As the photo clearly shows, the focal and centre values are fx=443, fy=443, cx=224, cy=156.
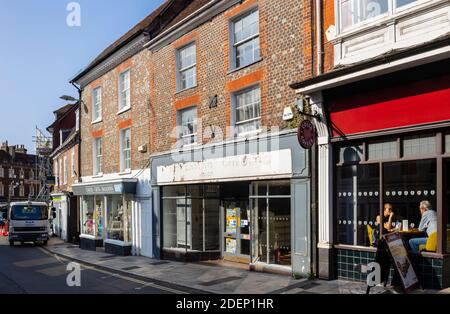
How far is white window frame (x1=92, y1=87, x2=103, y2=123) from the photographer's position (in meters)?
21.9

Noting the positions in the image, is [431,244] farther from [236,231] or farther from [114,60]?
[114,60]

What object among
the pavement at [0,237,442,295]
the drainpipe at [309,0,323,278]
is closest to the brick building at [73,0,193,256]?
the pavement at [0,237,442,295]

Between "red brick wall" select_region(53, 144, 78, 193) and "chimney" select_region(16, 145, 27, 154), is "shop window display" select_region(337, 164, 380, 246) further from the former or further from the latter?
"chimney" select_region(16, 145, 27, 154)

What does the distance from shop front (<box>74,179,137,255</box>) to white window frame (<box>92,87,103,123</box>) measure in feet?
11.5

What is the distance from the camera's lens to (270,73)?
12000mm

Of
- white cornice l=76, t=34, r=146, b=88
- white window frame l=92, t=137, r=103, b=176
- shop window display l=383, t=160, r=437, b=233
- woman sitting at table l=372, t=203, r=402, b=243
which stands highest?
white cornice l=76, t=34, r=146, b=88

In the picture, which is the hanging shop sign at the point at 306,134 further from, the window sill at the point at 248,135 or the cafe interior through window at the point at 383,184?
the window sill at the point at 248,135

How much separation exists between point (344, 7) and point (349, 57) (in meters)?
1.24

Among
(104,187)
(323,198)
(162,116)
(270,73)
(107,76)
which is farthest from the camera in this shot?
(107,76)

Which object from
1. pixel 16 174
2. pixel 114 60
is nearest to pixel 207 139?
pixel 114 60

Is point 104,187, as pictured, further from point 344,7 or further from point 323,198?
point 344,7

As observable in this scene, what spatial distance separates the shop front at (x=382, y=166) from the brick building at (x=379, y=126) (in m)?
0.02

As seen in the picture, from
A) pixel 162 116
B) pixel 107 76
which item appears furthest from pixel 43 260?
pixel 107 76

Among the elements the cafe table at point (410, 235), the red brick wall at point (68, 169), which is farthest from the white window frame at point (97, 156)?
the cafe table at point (410, 235)
